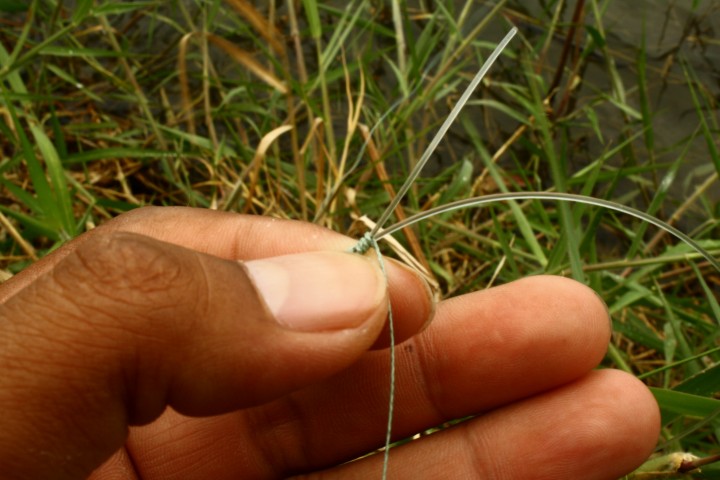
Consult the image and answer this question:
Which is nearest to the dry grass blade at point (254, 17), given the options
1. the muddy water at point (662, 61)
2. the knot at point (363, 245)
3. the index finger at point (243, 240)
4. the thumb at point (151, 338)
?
the index finger at point (243, 240)

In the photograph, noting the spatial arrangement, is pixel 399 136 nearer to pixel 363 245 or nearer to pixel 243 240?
pixel 243 240

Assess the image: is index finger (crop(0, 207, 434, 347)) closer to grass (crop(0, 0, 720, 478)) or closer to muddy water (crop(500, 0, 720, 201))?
grass (crop(0, 0, 720, 478))

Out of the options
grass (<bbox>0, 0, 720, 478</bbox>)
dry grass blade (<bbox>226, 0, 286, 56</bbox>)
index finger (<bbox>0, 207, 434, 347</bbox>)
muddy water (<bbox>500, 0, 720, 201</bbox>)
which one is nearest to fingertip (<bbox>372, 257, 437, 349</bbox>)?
index finger (<bbox>0, 207, 434, 347</bbox>)

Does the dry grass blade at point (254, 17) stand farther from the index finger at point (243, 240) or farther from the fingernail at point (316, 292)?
the fingernail at point (316, 292)

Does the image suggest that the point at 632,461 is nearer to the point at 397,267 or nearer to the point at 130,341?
the point at 397,267

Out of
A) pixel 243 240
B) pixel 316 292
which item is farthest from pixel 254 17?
pixel 316 292

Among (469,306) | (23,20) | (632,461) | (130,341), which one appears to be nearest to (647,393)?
(632,461)

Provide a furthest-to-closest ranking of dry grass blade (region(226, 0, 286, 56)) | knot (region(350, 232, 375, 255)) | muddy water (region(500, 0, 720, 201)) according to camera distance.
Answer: muddy water (region(500, 0, 720, 201)) → dry grass blade (region(226, 0, 286, 56)) → knot (region(350, 232, 375, 255))

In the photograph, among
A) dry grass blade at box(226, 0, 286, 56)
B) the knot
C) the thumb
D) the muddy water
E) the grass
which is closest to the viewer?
the thumb
